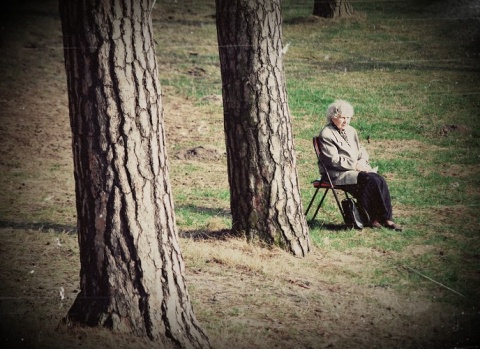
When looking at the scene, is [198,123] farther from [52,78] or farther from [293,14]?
[293,14]

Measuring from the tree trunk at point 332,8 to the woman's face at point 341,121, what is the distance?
41.8 feet

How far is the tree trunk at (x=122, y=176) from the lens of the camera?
441cm

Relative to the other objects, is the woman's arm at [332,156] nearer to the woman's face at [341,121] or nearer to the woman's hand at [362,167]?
the woman's hand at [362,167]

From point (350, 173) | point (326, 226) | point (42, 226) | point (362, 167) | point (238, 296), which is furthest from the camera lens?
point (326, 226)

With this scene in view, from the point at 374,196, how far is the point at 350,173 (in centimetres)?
41

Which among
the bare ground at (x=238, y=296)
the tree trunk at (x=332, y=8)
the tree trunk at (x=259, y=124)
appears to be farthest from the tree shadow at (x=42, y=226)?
the tree trunk at (x=332, y=8)

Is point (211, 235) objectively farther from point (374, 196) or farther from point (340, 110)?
point (340, 110)

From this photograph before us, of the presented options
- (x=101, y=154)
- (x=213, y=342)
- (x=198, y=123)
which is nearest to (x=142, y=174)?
(x=101, y=154)

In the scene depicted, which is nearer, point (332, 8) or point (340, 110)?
point (340, 110)

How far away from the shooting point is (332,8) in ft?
66.3

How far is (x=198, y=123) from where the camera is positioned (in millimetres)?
13430

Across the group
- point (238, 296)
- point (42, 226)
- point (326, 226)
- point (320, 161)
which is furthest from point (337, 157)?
point (42, 226)

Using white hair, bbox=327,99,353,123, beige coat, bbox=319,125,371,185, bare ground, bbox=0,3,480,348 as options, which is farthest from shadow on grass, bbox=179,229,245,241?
white hair, bbox=327,99,353,123

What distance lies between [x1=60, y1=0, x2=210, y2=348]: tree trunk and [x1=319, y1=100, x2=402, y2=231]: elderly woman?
3.78 meters
